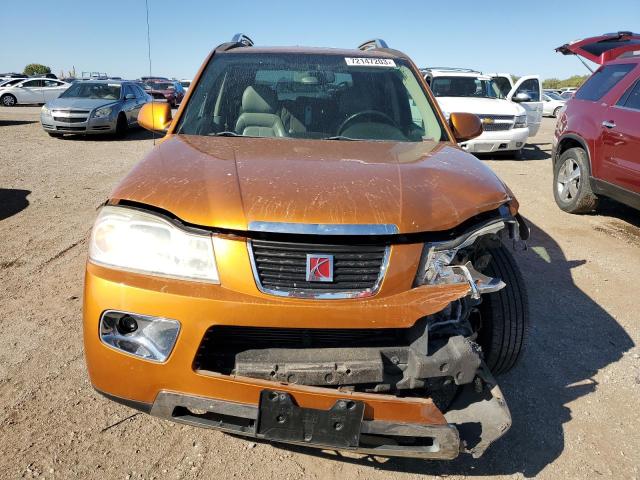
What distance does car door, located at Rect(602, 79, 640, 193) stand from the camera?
16.9 feet

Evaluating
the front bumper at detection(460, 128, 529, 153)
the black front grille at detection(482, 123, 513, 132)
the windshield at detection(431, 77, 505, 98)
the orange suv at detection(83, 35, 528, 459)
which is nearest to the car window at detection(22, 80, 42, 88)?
the windshield at detection(431, 77, 505, 98)

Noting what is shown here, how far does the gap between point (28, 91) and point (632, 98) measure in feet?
90.6

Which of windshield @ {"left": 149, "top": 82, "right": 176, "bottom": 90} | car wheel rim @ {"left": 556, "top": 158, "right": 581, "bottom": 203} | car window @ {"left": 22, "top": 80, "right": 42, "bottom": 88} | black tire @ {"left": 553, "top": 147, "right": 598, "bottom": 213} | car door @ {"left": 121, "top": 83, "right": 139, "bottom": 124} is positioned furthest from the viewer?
windshield @ {"left": 149, "top": 82, "right": 176, "bottom": 90}

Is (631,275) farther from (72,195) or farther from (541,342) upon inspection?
(72,195)

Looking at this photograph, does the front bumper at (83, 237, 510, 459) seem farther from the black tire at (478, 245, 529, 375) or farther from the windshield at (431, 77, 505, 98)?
the windshield at (431, 77, 505, 98)

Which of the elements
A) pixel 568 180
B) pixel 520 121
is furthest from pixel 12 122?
pixel 568 180

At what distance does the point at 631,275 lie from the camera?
15.1 ft

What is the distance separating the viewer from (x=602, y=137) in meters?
5.68

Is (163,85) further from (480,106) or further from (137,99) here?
(480,106)

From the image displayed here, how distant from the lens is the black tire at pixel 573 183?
20.2 feet

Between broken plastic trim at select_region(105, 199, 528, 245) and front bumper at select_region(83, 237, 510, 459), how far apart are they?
0.04 metres

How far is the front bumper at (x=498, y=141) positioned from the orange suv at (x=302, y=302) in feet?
28.3

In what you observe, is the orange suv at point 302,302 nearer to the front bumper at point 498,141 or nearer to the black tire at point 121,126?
the front bumper at point 498,141

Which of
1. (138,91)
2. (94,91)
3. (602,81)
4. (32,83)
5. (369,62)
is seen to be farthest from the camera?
(32,83)
